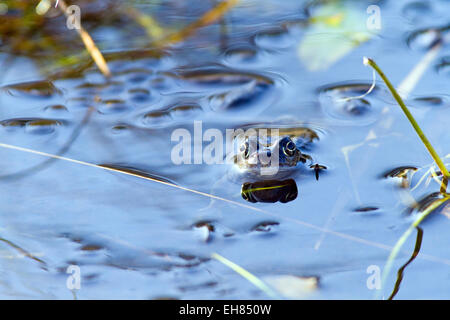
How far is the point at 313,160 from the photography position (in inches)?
123

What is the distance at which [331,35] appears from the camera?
4066 mm

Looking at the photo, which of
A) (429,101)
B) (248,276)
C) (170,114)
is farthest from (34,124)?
(429,101)

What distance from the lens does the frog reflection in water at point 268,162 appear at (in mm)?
3027

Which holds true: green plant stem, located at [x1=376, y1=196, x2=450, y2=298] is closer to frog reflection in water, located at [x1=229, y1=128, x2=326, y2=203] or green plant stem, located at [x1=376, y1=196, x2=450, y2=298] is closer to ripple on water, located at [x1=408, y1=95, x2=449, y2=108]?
frog reflection in water, located at [x1=229, y1=128, x2=326, y2=203]

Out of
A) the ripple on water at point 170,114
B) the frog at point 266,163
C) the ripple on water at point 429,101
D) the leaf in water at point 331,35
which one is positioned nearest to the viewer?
the frog at point 266,163

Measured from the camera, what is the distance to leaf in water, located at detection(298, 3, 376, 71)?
3852 mm

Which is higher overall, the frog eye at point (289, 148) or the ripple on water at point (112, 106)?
the ripple on water at point (112, 106)

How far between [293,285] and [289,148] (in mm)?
993

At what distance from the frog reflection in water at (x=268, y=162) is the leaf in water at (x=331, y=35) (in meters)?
0.84

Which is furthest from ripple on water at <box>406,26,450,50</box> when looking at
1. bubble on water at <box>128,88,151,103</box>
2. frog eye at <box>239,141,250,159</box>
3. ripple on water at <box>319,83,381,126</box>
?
bubble on water at <box>128,88,151,103</box>

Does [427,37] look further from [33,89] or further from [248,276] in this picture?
[33,89]

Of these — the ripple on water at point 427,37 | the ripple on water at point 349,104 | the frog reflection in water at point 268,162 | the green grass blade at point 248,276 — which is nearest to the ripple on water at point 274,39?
the ripple on water at point 349,104

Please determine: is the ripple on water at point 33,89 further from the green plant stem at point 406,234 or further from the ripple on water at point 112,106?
the green plant stem at point 406,234

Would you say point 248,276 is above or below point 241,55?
below
